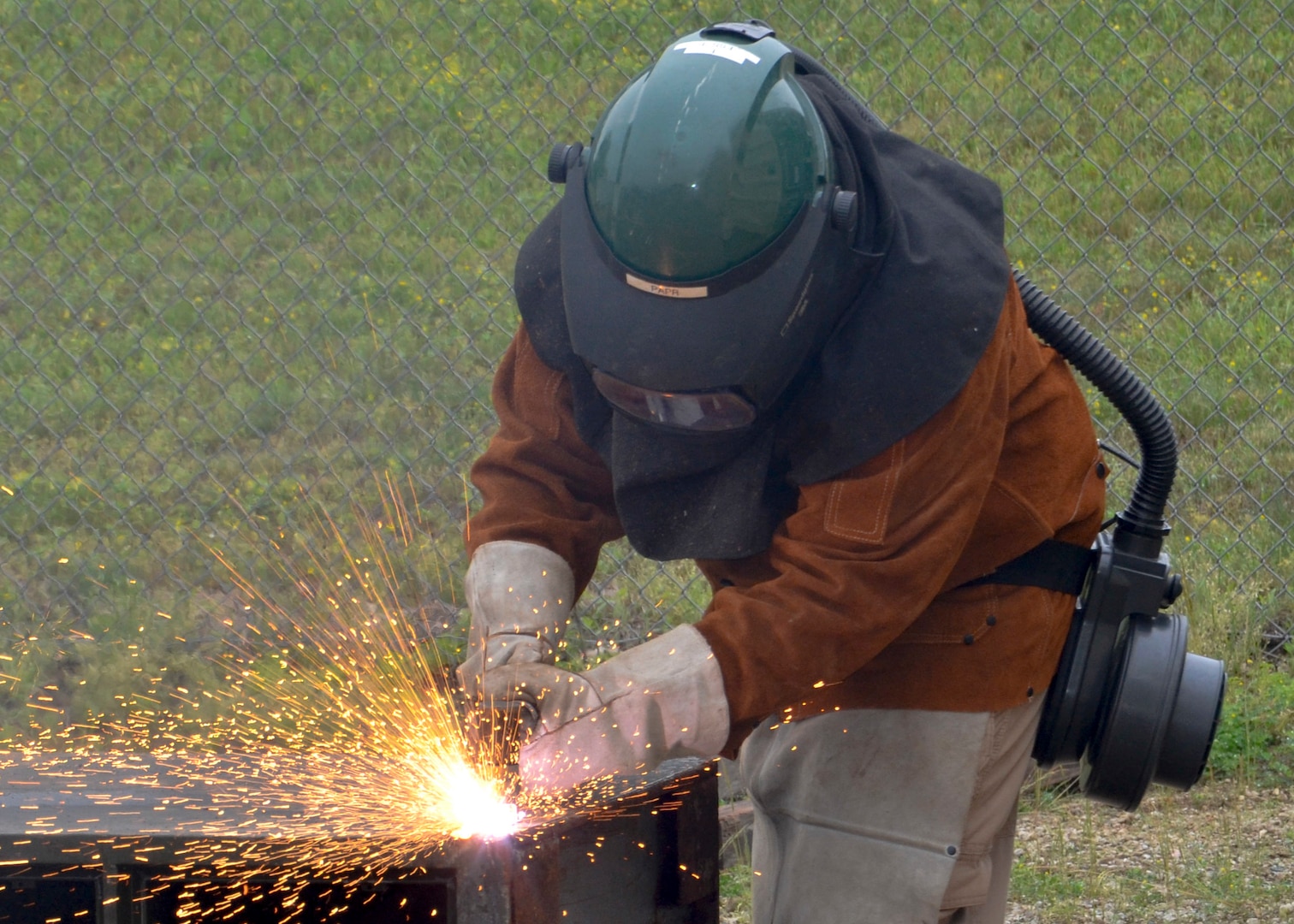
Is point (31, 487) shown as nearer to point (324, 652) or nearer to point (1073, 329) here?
point (324, 652)

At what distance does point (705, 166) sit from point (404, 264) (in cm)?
284

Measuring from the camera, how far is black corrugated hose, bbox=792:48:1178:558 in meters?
2.08

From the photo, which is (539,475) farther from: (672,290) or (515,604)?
(672,290)

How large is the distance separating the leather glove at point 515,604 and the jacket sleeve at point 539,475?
40 mm

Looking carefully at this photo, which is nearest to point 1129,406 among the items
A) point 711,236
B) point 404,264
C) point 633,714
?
point 711,236

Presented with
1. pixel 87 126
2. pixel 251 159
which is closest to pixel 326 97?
pixel 251 159

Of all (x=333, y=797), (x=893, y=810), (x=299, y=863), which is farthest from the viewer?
(x=333, y=797)

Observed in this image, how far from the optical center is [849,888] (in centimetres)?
205

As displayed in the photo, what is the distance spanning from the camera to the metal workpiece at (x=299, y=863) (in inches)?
73.9

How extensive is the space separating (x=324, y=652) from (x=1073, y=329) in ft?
8.52

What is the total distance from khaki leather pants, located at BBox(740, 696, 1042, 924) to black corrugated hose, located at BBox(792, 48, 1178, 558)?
310 mm

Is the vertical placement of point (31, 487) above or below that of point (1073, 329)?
above

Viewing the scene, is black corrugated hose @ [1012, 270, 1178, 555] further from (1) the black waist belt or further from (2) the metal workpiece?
A: (2) the metal workpiece

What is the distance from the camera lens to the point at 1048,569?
2.08 metres
